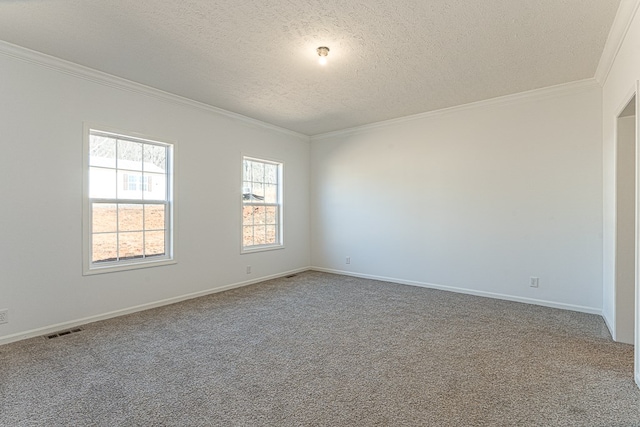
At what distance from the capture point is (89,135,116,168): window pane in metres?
3.62

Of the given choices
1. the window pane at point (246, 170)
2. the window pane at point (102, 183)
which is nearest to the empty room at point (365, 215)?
the window pane at point (102, 183)

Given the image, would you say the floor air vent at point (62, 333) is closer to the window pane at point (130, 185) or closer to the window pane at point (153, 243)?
the window pane at point (153, 243)

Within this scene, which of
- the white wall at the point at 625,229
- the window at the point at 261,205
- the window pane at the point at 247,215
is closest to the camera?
the white wall at the point at 625,229

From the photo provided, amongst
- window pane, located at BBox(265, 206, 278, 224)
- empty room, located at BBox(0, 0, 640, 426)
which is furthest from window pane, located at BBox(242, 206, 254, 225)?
window pane, located at BBox(265, 206, 278, 224)

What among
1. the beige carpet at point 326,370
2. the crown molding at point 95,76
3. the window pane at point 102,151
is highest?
the crown molding at point 95,76

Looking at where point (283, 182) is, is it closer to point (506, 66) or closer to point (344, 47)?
point (344, 47)

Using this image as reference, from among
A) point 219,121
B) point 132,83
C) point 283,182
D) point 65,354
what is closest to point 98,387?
point 65,354

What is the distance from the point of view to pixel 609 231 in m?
3.37

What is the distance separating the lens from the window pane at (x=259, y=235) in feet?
18.4

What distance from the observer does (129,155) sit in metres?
3.96

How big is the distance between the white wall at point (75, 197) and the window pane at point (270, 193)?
0.76m

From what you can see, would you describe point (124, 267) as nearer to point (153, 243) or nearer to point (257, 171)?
point (153, 243)

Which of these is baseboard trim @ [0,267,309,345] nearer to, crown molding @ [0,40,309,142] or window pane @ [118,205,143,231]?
window pane @ [118,205,143,231]

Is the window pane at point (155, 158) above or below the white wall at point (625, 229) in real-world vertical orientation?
above
